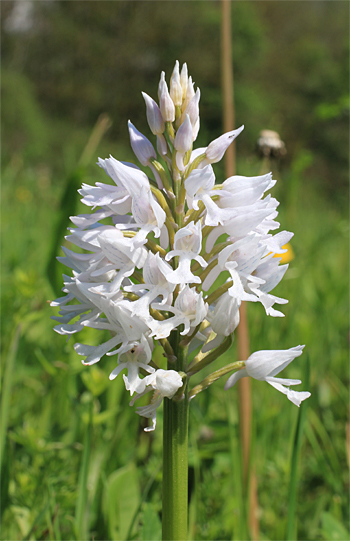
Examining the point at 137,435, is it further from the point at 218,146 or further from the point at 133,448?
the point at 218,146

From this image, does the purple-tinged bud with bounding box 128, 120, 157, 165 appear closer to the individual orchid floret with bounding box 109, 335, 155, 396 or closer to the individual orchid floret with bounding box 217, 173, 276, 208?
the individual orchid floret with bounding box 217, 173, 276, 208

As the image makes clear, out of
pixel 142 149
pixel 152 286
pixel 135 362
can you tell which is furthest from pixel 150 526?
pixel 142 149

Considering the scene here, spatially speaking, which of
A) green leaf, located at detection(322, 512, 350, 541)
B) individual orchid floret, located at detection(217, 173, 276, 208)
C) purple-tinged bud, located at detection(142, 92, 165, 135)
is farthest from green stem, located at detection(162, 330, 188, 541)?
green leaf, located at detection(322, 512, 350, 541)

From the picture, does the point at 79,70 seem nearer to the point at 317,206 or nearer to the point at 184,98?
the point at 317,206

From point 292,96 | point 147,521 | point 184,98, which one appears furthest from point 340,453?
point 292,96

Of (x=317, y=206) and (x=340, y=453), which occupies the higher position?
(x=317, y=206)

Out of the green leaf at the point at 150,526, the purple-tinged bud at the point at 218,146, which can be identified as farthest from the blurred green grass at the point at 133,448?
the purple-tinged bud at the point at 218,146
